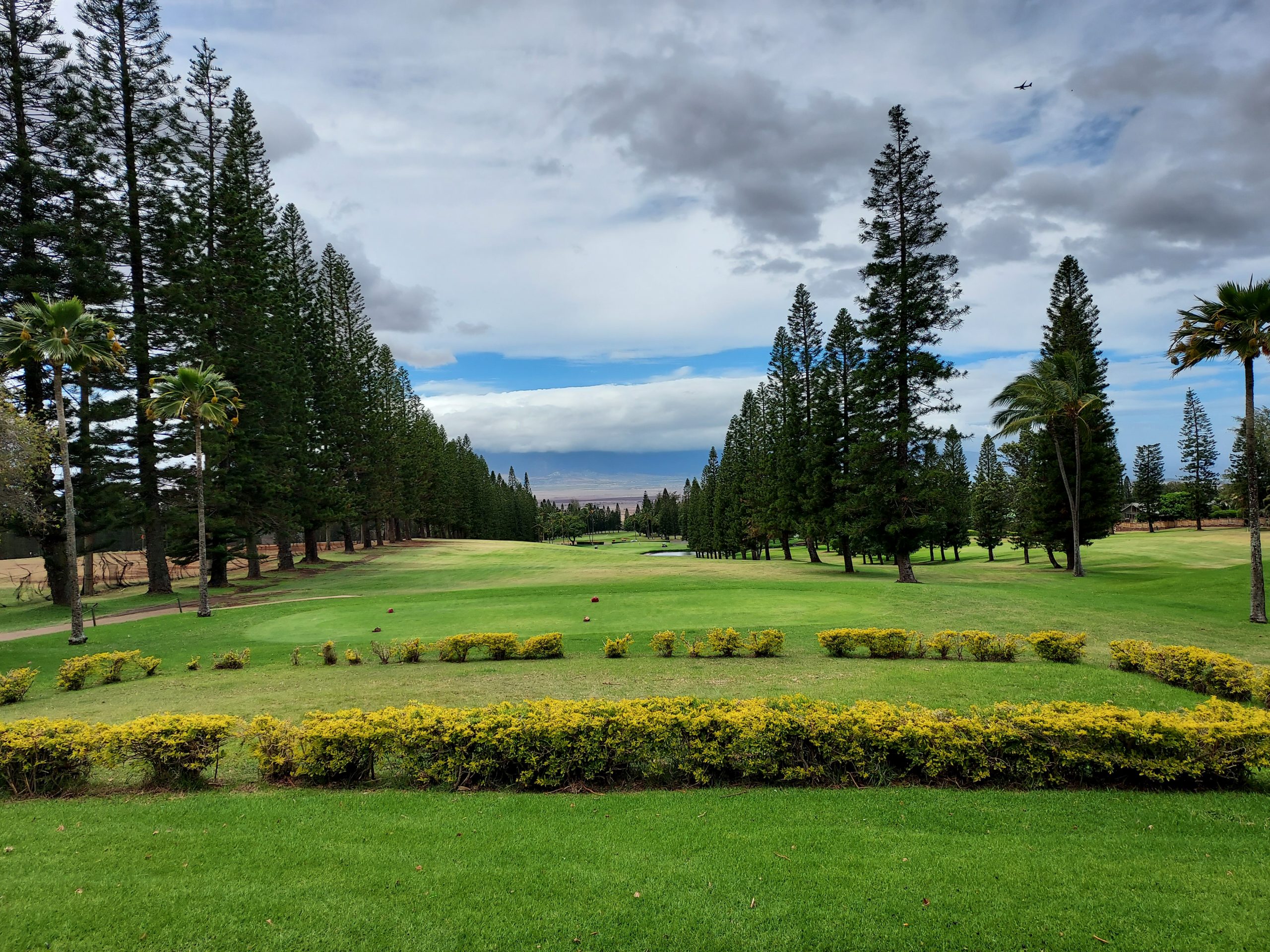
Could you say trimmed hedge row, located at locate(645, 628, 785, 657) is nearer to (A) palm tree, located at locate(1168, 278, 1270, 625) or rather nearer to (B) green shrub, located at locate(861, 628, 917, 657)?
(B) green shrub, located at locate(861, 628, 917, 657)

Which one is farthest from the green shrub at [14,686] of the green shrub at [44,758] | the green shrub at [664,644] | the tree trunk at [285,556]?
the tree trunk at [285,556]

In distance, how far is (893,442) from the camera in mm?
26406

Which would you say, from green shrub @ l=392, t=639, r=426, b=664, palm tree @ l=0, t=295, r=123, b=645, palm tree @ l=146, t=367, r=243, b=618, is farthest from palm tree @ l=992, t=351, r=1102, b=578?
palm tree @ l=0, t=295, r=123, b=645

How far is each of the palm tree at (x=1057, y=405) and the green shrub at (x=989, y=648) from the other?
903 inches

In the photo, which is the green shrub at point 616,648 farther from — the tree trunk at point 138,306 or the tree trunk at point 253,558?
the tree trunk at point 253,558

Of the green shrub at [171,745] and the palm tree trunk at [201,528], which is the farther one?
the palm tree trunk at [201,528]

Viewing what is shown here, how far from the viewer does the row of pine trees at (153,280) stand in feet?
67.3

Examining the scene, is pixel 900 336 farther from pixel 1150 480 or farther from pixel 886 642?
pixel 1150 480

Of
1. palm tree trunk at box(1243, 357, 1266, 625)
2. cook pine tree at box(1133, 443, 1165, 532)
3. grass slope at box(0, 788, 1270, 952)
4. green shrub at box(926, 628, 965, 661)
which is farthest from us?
cook pine tree at box(1133, 443, 1165, 532)

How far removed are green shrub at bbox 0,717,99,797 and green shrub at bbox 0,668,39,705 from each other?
17.2ft

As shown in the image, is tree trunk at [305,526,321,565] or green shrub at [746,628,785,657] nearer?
green shrub at [746,628,785,657]

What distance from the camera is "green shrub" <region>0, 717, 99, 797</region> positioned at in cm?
662

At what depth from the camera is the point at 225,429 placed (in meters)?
26.3

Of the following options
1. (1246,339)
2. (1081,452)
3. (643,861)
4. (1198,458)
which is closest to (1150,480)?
(1198,458)
